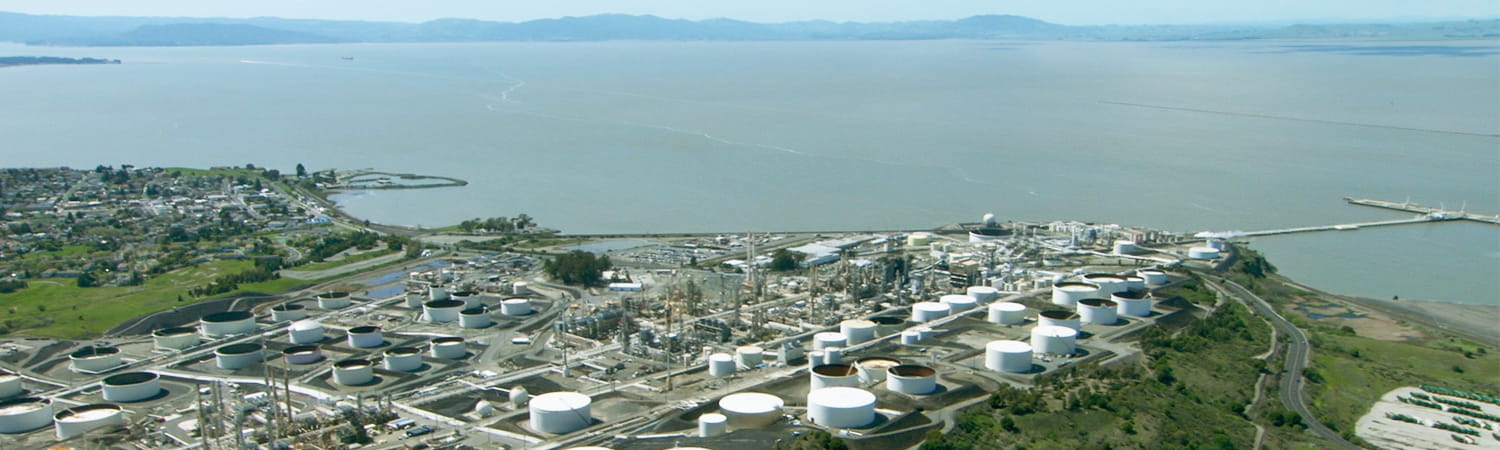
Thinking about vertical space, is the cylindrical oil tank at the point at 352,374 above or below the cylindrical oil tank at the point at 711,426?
below

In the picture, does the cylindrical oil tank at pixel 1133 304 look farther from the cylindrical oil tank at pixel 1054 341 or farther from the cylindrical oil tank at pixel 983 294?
the cylindrical oil tank at pixel 1054 341

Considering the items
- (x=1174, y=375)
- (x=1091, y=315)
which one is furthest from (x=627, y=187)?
(x=1174, y=375)

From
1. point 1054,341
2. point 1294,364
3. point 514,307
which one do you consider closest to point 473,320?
point 514,307

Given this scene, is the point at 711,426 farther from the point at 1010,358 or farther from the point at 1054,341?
the point at 1054,341

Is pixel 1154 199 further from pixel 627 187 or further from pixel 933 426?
pixel 933 426

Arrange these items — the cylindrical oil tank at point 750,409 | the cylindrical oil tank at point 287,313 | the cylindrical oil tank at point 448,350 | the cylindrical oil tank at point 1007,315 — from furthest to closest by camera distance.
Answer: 1. the cylindrical oil tank at point 287,313
2. the cylindrical oil tank at point 1007,315
3. the cylindrical oil tank at point 448,350
4. the cylindrical oil tank at point 750,409

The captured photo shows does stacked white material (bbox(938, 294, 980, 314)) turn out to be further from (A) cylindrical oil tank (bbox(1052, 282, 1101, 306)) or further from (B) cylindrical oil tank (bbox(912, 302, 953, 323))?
(A) cylindrical oil tank (bbox(1052, 282, 1101, 306))

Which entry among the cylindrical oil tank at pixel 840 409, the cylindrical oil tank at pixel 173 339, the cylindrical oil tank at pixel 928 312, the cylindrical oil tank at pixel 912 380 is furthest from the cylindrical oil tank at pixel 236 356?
the cylindrical oil tank at pixel 928 312
